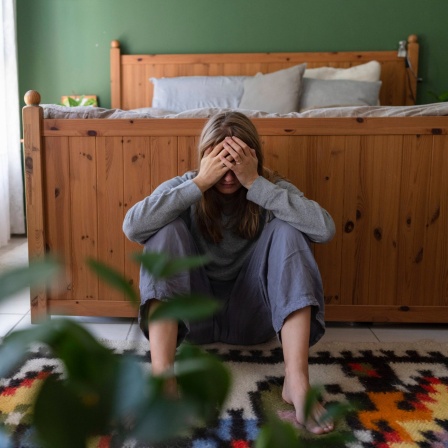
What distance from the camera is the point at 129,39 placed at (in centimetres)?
378

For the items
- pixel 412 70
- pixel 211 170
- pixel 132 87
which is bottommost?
pixel 211 170

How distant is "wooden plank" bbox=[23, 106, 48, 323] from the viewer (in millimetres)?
1866

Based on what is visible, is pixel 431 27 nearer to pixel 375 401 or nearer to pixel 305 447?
pixel 375 401

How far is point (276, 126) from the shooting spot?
187 cm

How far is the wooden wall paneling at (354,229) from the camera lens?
6.15ft

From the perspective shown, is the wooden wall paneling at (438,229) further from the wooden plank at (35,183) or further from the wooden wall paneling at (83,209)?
the wooden plank at (35,183)

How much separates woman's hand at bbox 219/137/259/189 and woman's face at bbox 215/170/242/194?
4 cm

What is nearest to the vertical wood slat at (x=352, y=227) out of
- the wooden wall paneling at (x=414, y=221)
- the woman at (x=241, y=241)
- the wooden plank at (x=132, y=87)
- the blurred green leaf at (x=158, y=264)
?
the wooden wall paneling at (x=414, y=221)

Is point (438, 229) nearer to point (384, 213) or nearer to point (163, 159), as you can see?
point (384, 213)

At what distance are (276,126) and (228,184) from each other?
15.0 inches

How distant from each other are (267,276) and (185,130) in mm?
650

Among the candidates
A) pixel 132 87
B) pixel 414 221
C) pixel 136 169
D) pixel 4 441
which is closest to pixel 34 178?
pixel 136 169

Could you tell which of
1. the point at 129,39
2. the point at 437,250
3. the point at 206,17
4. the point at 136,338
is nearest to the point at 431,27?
the point at 206,17

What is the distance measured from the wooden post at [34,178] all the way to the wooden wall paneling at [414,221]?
48.6 inches
